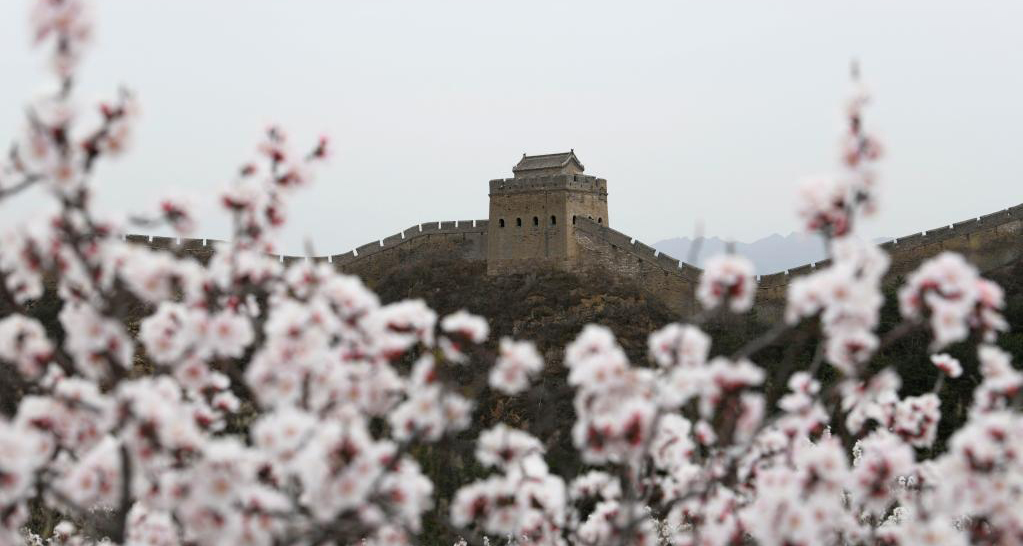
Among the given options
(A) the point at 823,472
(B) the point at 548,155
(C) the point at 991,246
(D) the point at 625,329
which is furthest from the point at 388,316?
(B) the point at 548,155

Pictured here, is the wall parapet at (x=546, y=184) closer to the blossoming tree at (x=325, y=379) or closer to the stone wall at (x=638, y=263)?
the stone wall at (x=638, y=263)

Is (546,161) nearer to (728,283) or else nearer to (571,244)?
(571,244)

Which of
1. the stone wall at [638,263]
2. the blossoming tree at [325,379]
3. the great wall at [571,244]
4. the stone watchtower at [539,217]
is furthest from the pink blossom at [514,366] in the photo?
the stone watchtower at [539,217]

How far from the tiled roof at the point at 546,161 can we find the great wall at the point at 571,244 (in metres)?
0.05

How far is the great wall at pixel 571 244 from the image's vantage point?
30844mm

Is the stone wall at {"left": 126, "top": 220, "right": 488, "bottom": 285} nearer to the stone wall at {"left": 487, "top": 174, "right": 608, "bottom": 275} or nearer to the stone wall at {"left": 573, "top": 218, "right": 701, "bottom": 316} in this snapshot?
the stone wall at {"left": 487, "top": 174, "right": 608, "bottom": 275}

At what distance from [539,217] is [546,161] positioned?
4.04 m

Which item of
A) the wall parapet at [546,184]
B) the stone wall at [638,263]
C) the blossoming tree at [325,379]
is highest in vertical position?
the wall parapet at [546,184]

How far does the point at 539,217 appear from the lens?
36.0m

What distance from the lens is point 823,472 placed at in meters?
4.35

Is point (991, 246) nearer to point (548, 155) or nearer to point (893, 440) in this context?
point (548, 155)

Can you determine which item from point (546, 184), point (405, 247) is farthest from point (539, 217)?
point (405, 247)

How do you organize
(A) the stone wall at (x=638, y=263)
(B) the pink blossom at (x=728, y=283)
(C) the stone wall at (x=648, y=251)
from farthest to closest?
1. (A) the stone wall at (x=638, y=263)
2. (C) the stone wall at (x=648, y=251)
3. (B) the pink blossom at (x=728, y=283)

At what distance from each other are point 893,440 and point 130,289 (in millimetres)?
4115
